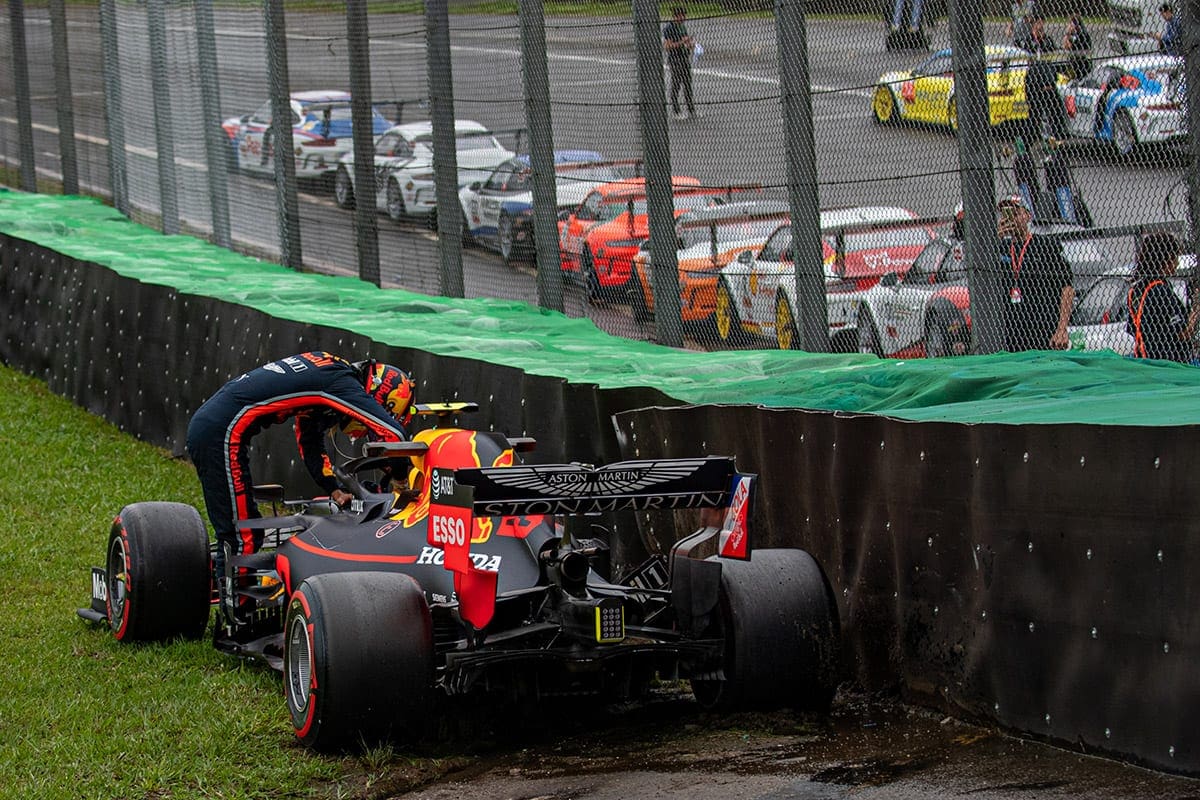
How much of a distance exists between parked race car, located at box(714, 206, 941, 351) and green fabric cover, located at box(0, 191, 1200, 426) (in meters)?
0.32

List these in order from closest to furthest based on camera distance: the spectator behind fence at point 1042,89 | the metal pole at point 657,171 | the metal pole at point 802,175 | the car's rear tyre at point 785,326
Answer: the spectator behind fence at point 1042,89, the metal pole at point 802,175, the car's rear tyre at point 785,326, the metal pole at point 657,171

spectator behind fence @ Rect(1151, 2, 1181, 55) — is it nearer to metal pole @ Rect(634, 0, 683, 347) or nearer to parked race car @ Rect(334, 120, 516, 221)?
metal pole @ Rect(634, 0, 683, 347)

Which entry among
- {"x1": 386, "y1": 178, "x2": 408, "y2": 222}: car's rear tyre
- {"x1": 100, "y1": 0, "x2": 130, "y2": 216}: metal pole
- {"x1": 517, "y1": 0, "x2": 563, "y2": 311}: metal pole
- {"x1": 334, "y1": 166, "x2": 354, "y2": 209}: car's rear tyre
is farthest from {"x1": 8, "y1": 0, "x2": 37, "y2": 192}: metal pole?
{"x1": 517, "y1": 0, "x2": 563, "y2": 311}: metal pole

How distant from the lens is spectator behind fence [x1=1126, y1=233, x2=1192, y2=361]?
7371mm

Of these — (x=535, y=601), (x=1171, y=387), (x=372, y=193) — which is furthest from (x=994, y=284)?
(x=372, y=193)

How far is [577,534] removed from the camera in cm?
861

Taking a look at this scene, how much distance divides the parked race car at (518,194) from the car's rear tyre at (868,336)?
2.26 metres

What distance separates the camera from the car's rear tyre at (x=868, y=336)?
8867 millimetres

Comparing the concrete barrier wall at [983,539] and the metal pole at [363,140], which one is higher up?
the metal pole at [363,140]

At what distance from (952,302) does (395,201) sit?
21.0 feet

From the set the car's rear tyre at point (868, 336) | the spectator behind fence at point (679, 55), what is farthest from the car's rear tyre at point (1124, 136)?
the spectator behind fence at point (679, 55)

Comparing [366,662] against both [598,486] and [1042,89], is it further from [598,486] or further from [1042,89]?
[1042,89]

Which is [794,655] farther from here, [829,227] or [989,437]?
[829,227]

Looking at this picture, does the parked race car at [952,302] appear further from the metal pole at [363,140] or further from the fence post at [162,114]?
the fence post at [162,114]
